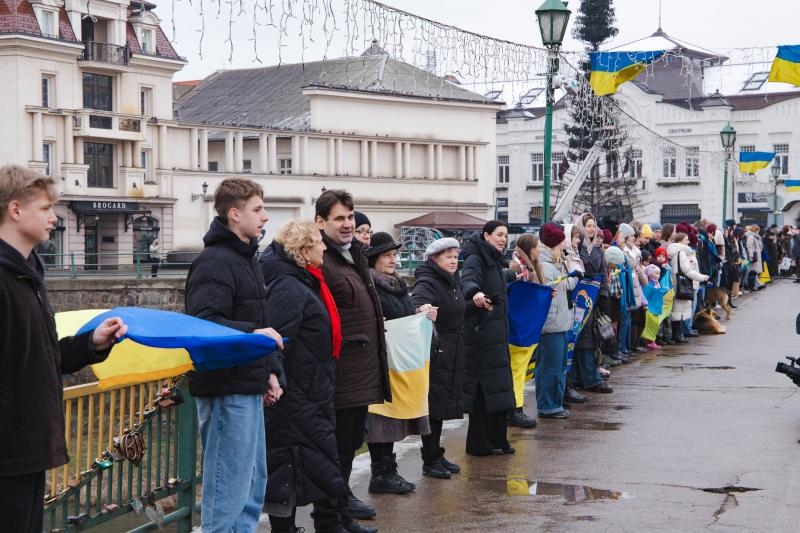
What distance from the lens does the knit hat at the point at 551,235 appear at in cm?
1222

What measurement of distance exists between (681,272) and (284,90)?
168 ft

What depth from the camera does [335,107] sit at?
6481 centimetres

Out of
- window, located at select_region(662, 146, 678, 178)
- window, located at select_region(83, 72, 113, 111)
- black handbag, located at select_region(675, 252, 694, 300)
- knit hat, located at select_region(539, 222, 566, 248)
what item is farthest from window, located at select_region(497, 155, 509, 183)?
knit hat, located at select_region(539, 222, 566, 248)

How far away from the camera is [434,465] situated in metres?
9.48

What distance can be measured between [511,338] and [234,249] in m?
5.25

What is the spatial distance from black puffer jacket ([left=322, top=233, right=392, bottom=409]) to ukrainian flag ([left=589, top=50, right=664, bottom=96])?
1302 cm

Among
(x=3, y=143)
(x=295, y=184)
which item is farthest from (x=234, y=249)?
(x=295, y=184)

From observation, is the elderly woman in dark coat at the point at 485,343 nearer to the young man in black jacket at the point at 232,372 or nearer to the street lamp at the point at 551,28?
the young man in black jacket at the point at 232,372

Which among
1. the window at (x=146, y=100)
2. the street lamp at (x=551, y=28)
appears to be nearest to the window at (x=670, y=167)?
the window at (x=146, y=100)

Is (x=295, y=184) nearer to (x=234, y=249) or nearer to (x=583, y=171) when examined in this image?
(x=583, y=171)

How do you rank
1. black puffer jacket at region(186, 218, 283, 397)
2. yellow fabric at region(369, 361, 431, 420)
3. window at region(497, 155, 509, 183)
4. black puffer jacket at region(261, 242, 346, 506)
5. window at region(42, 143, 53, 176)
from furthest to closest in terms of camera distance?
window at region(497, 155, 509, 183) < window at region(42, 143, 53, 176) < yellow fabric at region(369, 361, 431, 420) < black puffer jacket at region(261, 242, 346, 506) < black puffer jacket at region(186, 218, 283, 397)

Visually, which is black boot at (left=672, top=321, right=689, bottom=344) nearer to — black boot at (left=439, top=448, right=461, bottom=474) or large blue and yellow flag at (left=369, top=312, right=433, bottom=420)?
black boot at (left=439, top=448, right=461, bottom=474)

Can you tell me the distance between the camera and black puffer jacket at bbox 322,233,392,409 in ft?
25.5

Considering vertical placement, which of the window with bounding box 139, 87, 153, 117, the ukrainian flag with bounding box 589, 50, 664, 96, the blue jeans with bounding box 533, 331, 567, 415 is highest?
the window with bounding box 139, 87, 153, 117
